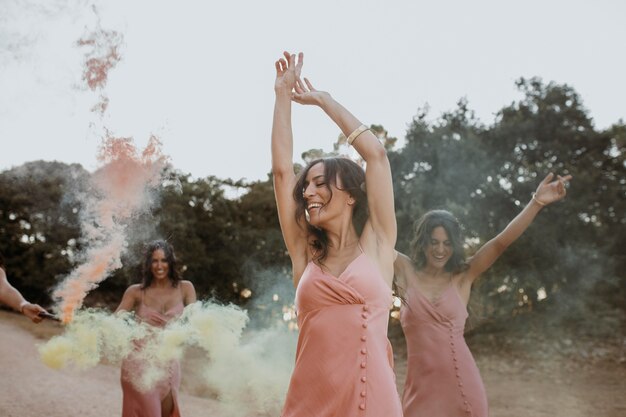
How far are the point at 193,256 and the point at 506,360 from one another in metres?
9.81

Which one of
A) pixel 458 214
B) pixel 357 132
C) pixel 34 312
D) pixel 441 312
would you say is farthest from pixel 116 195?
pixel 458 214

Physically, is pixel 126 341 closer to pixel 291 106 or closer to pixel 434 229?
pixel 434 229

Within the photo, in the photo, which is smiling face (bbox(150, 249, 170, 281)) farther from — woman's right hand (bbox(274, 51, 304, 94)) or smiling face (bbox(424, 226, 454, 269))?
woman's right hand (bbox(274, 51, 304, 94))

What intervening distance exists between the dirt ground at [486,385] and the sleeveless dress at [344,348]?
8.23 m

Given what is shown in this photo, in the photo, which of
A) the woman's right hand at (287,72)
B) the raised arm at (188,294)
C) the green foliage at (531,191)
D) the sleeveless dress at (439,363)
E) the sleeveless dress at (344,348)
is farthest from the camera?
the green foliage at (531,191)

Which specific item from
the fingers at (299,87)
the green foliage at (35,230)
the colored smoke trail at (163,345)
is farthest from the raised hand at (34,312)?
the green foliage at (35,230)

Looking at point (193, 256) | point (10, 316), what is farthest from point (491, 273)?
point (10, 316)

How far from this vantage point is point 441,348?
4453 mm

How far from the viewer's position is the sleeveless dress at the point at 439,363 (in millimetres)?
4289

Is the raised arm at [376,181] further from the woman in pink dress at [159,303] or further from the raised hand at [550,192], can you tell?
the woman in pink dress at [159,303]

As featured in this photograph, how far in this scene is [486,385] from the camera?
1483 centimetres

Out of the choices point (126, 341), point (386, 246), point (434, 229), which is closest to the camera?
point (386, 246)

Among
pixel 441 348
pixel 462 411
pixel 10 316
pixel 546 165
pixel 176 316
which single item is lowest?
pixel 462 411

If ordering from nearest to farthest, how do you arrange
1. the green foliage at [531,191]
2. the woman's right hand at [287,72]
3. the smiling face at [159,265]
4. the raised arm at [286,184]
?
the raised arm at [286,184], the woman's right hand at [287,72], the smiling face at [159,265], the green foliage at [531,191]
